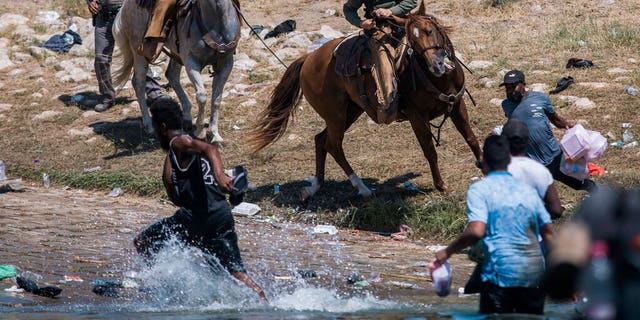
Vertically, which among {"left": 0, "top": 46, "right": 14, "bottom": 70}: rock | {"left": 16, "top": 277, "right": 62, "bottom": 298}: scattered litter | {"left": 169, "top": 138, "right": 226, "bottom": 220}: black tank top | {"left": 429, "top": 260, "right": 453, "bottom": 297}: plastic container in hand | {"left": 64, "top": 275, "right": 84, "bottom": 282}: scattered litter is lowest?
{"left": 0, "top": 46, "right": 14, "bottom": 70}: rock

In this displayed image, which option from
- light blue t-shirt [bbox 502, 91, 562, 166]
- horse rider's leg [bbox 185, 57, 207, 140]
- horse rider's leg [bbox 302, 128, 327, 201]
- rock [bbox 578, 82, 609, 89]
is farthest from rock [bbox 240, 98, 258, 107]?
light blue t-shirt [bbox 502, 91, 562, 166]

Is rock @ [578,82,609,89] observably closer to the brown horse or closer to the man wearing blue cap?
the brown horse

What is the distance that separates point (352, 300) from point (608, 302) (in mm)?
3662

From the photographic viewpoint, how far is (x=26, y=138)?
13.5 meters

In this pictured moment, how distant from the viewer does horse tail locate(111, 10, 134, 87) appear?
13.3 m

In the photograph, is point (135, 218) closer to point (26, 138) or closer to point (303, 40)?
point (26, 138)

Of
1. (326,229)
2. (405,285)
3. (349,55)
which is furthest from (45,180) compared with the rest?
(405,285)

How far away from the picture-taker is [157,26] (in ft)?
39.4

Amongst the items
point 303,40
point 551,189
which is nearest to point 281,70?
point 303,40

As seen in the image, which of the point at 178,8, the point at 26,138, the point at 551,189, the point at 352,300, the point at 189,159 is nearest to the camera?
the point at 551,189

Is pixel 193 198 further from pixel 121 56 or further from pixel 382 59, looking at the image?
pixel 121 56

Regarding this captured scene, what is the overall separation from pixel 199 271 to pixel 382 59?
3.63m

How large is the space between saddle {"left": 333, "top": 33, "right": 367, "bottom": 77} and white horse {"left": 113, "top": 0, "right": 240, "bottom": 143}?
2.17 metres

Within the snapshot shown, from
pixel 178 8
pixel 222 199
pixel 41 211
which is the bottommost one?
pixel 41 211
